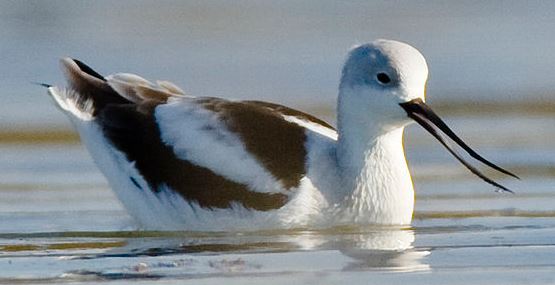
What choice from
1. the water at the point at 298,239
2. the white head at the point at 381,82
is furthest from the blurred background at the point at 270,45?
the white head at the point at 381,82

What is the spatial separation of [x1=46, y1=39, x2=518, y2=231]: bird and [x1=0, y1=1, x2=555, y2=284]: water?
0.51 feet

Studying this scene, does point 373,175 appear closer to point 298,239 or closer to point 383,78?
point 383,78

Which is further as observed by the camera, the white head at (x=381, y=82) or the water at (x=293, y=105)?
the white head at (x=381, y=82)

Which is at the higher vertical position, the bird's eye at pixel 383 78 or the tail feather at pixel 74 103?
the bird's eye at pixel 383 78

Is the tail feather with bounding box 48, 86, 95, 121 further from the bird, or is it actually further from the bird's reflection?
the bird's reflection

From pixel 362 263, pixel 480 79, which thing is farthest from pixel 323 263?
pixel 480 79

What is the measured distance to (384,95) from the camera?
11562 mm

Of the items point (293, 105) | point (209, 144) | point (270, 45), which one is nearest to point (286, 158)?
point (209, 144)

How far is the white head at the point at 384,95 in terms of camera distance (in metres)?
11.4

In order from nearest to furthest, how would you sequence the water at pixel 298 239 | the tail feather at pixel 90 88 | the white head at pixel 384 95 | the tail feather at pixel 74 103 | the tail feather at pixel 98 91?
the water at pixel 298 239, the white head at pixel 384 95, the tail feather at pixel 98 91, the tail feather at pixel 90 88, the tail feather at pixel 74 103

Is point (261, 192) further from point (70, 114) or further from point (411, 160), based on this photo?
point (411, 160)

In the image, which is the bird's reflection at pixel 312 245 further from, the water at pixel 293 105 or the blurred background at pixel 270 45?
the blurred background at pixel 270 45

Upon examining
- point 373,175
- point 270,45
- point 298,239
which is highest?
point 270,45

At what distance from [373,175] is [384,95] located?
561 millimetres
